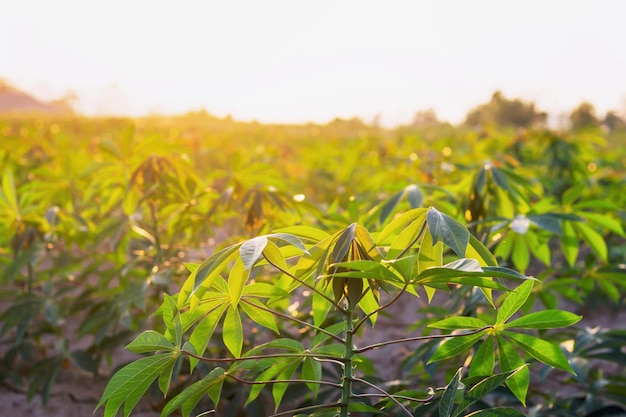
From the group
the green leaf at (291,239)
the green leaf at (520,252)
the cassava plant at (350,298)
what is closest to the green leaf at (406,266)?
the cassava plant at (350,298)

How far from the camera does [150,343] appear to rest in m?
0.80

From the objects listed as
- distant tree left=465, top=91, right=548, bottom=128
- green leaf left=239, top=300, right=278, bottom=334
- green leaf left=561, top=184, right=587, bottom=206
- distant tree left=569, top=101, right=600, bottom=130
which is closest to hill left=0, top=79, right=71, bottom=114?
distant tree left=465, top=91, right=548, bottom=128

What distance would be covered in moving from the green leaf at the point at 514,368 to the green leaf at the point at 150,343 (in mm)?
480

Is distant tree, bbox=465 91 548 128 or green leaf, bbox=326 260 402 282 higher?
distant tree, bbox=465 91 548 128

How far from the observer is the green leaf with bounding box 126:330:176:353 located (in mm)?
790

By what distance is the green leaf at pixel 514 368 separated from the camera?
34.6 inches

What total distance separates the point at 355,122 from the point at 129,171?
1274 centimetres

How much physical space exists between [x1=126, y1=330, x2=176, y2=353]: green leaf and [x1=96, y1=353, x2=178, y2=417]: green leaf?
0.01 m

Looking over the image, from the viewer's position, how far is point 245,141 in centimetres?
773

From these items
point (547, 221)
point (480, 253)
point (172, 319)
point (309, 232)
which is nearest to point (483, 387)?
point (480, 253)

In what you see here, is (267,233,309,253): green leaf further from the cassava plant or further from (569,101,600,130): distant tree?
(569,101,600,130): distant tree

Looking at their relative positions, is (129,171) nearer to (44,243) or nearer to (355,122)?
(44,243)

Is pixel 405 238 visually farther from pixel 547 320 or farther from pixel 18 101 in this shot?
pixel 18 101

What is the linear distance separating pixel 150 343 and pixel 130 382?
54 millimetres
